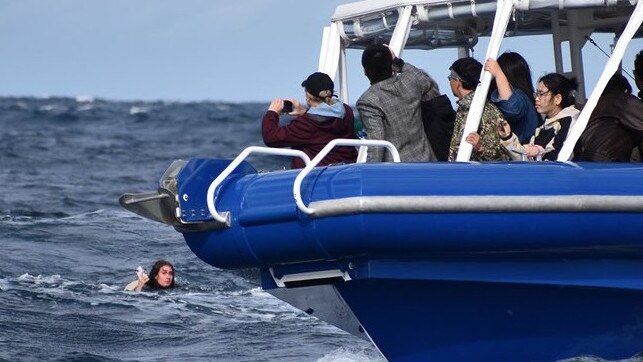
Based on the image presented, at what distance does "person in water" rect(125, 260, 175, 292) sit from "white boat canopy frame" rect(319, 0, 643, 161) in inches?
150

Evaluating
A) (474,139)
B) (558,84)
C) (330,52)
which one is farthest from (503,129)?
(330,52)

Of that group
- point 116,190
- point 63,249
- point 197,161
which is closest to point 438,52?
point 197,161

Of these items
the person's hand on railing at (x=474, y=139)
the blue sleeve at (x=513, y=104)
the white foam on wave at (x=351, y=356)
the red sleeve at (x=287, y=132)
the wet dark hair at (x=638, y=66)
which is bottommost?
the white foam on wave at (x=351, y=356)

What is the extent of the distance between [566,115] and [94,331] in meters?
4.21

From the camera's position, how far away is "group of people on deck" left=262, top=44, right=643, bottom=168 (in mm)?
8125

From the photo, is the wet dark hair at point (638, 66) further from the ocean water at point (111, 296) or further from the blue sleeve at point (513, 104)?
the ocean water at point (111, 296)

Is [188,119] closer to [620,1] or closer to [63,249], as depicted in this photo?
[63,249]

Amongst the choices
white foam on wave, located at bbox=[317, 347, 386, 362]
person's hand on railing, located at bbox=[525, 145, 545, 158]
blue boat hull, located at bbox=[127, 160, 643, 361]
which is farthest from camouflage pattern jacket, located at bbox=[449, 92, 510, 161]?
white foam on wave, located at bbox=[317, 347, 386, 362]

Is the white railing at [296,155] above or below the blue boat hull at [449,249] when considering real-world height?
above

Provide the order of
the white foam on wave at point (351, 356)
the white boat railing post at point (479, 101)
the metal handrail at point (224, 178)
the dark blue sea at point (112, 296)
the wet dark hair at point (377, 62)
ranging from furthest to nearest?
the dark blue sea at point (112, 296)
the white foam on wave at point (351, 356)
the wet dark hair at point (377, 62)
the white boat railing post at point (479, 101)
the metal handrail at point (224, 178)

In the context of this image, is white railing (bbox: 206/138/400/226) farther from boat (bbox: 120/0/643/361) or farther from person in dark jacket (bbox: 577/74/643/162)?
person in dark jacket (bbox: 577/74/643/162)

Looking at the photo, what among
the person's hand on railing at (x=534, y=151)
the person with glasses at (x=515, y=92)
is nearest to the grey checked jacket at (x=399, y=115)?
the person with glasses at (x=515, y=92)

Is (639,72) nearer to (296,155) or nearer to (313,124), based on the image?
(313,124)

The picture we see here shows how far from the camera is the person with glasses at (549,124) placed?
816 centimetres
